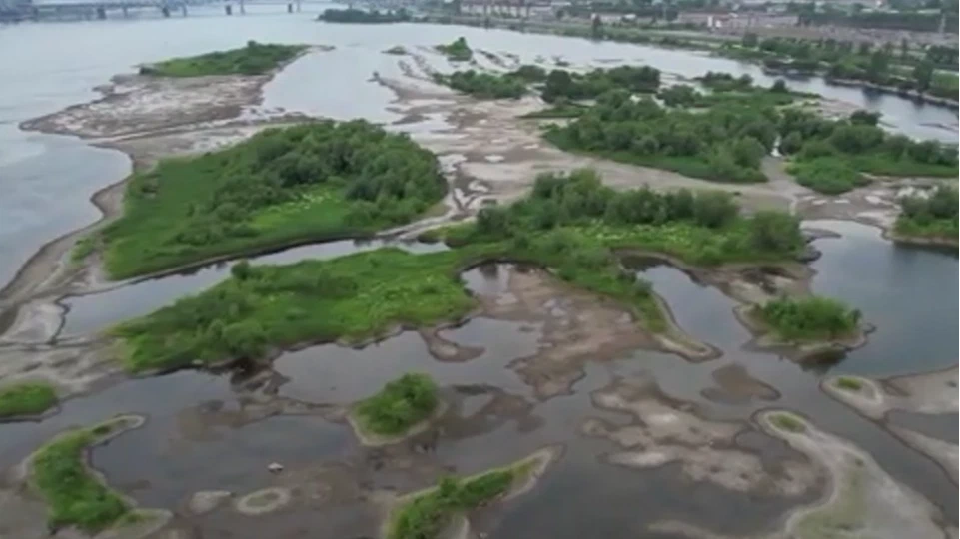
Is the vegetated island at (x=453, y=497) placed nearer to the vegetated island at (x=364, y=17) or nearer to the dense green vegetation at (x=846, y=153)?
the dense green vegetation at (x=846, y=153)

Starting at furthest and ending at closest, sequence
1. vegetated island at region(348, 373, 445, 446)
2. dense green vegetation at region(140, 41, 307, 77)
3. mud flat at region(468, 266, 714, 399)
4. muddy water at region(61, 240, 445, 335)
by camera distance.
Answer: dense green vegetation at region(140, 41, 307, 77) → muddy water at region(61, 240, 445, 335) → mud flat at region(468, 266, 714, 399) → vegetated island at region(348, 373, 445, 446)

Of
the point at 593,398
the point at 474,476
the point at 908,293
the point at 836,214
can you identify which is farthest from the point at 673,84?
the point at 474,476

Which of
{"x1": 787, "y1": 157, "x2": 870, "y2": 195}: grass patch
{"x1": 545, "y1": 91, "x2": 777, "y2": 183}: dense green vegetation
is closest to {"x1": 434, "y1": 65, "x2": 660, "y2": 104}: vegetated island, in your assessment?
{"x1": 545, "y1": 91, "x2": 777, "y2": 183}: dense green vegetation

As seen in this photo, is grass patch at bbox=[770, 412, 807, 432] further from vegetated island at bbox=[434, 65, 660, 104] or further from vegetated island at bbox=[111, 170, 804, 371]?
vegetated island at bbox=[434, 65, 660, 104]

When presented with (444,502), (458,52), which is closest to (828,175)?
(444,502)

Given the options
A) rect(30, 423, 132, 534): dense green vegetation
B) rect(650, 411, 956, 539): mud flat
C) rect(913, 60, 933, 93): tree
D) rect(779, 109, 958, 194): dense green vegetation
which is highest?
rect(913, 60, 933, 93): tree

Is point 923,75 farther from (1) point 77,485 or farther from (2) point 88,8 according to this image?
(2) point 88,8

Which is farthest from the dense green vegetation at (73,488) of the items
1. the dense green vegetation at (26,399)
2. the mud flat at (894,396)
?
the mud flat at (894,396)
